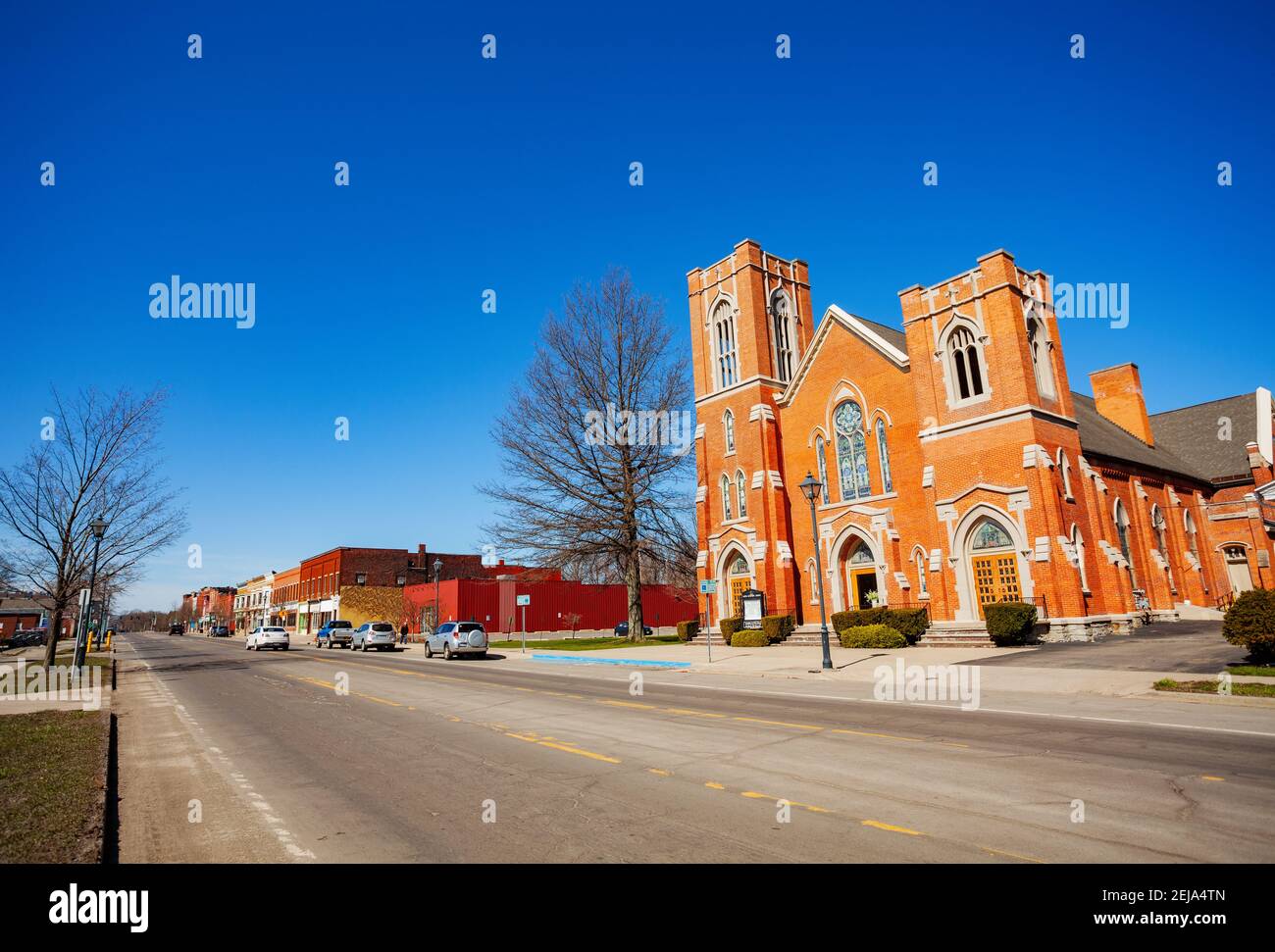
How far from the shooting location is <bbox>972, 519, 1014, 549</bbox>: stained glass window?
81.4 ft

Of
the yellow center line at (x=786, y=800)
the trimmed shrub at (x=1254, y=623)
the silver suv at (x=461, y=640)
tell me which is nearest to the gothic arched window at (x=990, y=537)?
the trimmed shrub at (x=1254, y=623)

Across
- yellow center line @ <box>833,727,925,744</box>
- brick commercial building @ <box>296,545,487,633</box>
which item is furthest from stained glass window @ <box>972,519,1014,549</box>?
brick commercial building @ <box>296,545,487,633</box>

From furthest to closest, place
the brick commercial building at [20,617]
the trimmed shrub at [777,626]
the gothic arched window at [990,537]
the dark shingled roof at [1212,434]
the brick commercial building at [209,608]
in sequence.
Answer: the brick commercial building at [209,608], the brick commercial building at [20,617], the dark shingled roof at [1212,434], the trimmed shrub at [777,626], the gothic arched window at [990,537]

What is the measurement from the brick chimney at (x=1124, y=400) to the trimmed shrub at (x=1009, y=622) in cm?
2569

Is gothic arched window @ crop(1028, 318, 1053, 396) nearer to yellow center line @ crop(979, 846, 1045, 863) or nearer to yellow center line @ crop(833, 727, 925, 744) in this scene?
yellow center line @ crop(833, 727, 925, 744)

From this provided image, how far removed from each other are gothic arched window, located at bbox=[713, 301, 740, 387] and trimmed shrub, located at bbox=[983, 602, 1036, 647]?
18.3 metres

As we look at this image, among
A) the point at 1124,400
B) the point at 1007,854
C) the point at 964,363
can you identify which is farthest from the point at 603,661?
the point at 1124,400

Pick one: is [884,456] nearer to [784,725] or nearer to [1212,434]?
[784,725]

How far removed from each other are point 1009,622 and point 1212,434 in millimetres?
31393

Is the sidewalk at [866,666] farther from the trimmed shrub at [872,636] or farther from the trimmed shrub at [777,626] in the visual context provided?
the trimmed shrub at [777,626]

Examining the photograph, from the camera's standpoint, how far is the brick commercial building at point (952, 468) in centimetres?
2467

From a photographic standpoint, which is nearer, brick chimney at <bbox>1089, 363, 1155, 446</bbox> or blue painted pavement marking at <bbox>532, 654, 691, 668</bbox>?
blue painted pavement marking at <bbox>532, 654, 691, 668</bbox>
